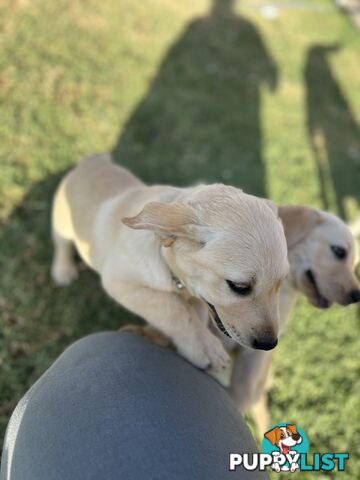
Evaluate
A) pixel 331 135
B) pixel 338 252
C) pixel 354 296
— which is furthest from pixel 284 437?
pixel 331 135

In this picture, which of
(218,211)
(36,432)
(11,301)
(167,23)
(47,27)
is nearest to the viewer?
(36,432)

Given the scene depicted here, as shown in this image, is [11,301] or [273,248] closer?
[273,248]

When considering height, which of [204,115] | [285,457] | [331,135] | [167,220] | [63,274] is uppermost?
[167,220]

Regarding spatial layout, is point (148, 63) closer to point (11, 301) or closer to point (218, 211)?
point (11, 301)

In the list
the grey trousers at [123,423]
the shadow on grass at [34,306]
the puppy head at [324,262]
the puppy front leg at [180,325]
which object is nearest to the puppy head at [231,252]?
the puppy front leg at [180,325]

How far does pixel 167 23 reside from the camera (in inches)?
288

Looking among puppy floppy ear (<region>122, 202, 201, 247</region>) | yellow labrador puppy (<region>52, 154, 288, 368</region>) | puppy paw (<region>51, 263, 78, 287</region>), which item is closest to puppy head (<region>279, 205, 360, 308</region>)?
yellow labrador puppy (<region>52, 154, 288, 368</region>)

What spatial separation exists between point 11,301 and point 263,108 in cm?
515

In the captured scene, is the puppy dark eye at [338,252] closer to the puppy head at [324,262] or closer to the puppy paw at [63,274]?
the puppy head at [324,262]

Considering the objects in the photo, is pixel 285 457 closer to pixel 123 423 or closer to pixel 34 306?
pixel 123 423

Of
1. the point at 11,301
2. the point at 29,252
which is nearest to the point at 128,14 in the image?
the point at 29,252

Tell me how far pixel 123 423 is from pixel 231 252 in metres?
1.03

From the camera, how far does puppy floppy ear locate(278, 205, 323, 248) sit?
3.12 meters

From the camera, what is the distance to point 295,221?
3127 mm
